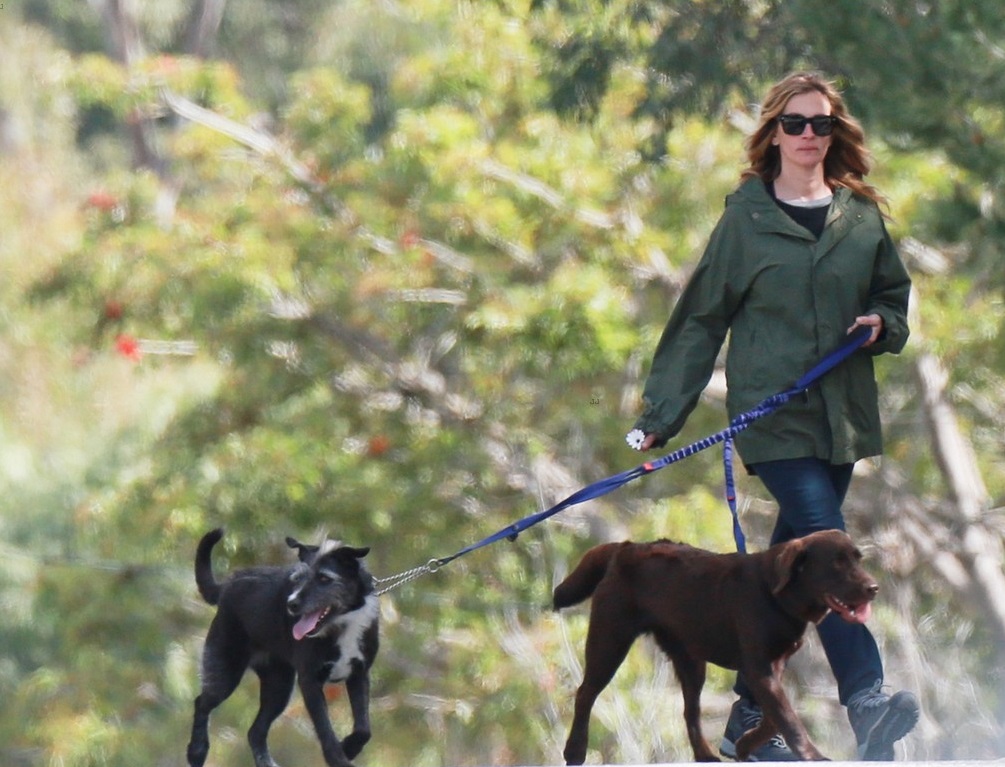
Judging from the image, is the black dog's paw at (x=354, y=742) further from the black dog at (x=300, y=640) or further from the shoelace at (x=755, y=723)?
the shoelace at (x=755, y=723)

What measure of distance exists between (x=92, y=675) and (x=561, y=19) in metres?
6.72

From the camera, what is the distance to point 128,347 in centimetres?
1534

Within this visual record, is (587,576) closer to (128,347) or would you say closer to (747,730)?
(747,730)

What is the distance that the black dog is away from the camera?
239 inches

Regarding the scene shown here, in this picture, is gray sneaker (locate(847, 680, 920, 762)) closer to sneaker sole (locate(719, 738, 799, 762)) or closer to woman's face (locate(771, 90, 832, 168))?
sneaker sole (locate(719, 738, 799, 762))

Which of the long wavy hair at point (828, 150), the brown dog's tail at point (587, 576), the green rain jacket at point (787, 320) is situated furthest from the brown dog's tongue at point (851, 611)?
the long wavy hair at point (828, 150)

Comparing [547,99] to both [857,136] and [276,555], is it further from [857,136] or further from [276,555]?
[857,136]

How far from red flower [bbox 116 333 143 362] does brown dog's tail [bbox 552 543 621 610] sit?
31.7 feet

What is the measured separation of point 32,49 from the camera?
31125mm

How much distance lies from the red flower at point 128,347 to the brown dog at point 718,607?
9.63 meters

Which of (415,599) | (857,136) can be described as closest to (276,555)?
(415,599)

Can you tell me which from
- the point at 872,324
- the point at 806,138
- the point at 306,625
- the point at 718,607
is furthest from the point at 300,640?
the point at 806,138

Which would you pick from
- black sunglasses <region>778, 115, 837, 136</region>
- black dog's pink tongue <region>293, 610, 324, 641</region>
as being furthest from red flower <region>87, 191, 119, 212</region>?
black sunglasses <region>778, 115, 837, 136</region>

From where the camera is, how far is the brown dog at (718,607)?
5.50 metres
